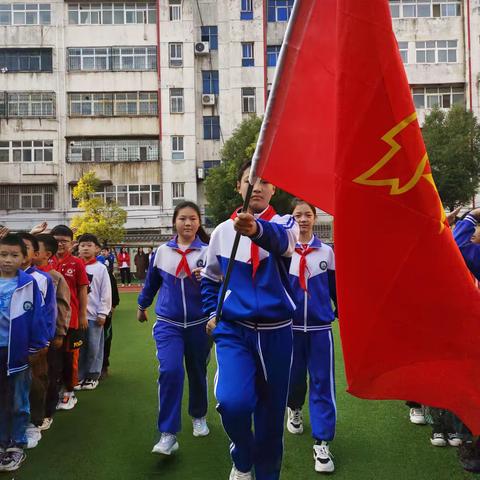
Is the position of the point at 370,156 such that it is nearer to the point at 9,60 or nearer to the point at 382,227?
the point at 382,227

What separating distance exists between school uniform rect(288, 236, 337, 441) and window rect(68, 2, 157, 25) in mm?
31815

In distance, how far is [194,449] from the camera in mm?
4199

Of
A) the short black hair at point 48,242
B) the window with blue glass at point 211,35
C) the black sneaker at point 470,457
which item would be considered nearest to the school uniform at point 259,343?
the black sneaker at point 470,457

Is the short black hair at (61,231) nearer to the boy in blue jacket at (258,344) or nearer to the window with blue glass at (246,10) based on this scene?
the boy in blue jacket at (258,344)

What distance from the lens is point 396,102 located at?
8.99 feet

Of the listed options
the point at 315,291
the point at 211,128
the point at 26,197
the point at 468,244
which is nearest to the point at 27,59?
the point at 26,197

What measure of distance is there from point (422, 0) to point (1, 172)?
85.3 ft

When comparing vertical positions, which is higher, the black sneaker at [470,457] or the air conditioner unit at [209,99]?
the air conditioner unit at [209,99]

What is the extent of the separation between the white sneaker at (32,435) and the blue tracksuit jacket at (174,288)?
50.7 inches

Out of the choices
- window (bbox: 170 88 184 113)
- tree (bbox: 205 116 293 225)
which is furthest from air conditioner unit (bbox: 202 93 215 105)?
tree (bbox: 205 116 293 225)

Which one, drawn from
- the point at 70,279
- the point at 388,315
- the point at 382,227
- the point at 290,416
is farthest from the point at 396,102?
the point at 70,279

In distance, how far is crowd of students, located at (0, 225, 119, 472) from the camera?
3.90 meters

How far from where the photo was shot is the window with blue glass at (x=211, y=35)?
1315 inches

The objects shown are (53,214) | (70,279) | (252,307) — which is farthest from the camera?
(53,214)
